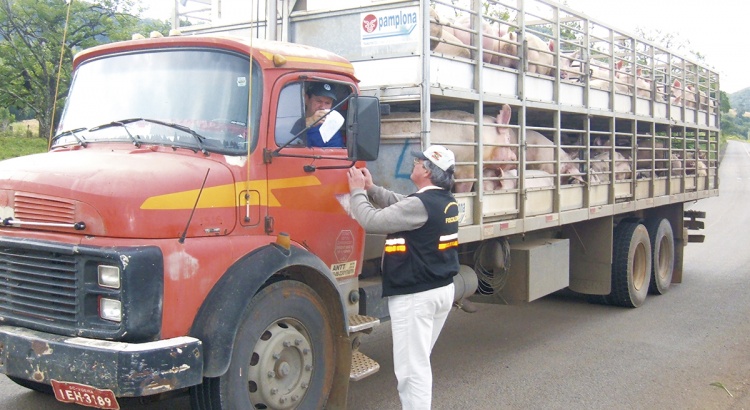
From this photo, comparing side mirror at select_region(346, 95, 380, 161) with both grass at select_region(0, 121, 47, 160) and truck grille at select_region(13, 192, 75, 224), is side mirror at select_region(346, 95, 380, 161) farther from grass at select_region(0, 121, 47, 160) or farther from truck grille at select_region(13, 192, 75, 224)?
grass at select_region(0, 121, 47, 160)

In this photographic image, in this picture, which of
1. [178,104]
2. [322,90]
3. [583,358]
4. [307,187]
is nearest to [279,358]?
[307,187]

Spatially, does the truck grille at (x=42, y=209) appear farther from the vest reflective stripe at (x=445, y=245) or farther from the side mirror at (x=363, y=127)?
the vest reflective stripe at (x=445, y=245)

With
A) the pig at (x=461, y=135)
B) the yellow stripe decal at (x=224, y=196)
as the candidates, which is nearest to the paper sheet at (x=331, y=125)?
the yellow stripe decal at (x=224, y=196)

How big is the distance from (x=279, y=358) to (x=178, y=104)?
63.3 inches

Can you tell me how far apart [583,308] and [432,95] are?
5.28 metres

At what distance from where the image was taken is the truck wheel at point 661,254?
1031cm

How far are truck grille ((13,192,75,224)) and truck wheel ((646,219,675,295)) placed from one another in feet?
27.9

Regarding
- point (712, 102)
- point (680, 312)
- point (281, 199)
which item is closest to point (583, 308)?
point (680, 312)

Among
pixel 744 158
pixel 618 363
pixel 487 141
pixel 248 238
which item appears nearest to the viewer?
pixel 248 238

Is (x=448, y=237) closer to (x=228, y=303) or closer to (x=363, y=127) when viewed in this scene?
(x=363, y=127)

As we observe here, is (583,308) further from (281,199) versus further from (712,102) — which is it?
(281,199)

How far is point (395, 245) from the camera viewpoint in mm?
4574

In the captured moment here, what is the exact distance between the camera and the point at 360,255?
16.8 feet

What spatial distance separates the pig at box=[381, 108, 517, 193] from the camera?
5.45 m
